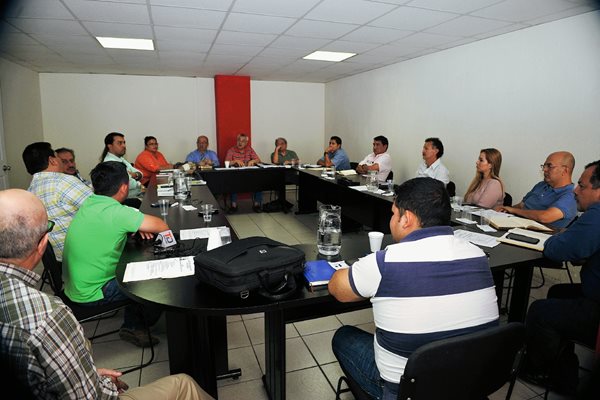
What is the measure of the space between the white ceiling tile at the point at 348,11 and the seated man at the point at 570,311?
2.05 meters

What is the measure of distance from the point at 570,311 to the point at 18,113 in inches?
266

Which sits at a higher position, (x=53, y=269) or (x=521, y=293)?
(x=53, y=269)

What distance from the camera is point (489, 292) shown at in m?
1.18

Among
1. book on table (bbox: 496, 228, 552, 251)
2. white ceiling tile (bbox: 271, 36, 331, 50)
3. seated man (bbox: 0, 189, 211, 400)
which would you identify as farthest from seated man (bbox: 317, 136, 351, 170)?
seated man (bbox: 0, 189, 211, 400)

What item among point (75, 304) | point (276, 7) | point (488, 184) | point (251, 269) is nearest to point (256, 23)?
point (276, 7)

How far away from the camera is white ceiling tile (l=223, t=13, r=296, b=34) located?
10.9 ft

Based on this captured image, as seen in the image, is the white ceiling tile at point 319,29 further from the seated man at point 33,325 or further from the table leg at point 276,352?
the seated man at point 33,325

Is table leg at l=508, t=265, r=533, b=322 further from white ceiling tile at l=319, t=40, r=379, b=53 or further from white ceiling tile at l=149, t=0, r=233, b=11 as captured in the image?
white ceiling tile at l=319, t=40, r=379, b=53

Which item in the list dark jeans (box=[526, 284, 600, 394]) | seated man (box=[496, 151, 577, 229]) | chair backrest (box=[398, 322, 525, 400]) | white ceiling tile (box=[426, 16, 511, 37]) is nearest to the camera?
chair backrest (box=[398, 322, 525, 400])

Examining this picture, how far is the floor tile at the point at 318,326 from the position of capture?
2576 millimetres

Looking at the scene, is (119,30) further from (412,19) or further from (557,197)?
(557,197)

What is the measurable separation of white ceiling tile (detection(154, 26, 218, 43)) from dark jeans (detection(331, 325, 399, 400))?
134 inches

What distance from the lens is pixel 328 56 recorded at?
5191 mm

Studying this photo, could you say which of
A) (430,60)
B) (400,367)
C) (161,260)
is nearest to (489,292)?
(400,367)
